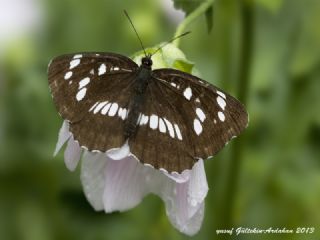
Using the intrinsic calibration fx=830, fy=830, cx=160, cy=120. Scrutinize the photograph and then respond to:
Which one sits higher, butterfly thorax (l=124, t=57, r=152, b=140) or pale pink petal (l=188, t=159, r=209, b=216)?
butterfly thorax (l=124, t=57, r=152, b=140)

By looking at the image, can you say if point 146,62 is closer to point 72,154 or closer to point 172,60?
point 172,60

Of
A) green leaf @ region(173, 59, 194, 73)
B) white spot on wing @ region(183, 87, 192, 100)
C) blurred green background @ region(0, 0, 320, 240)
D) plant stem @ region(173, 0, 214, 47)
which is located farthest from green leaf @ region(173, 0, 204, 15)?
blurred green background @ region(0, 0, 320, 240)

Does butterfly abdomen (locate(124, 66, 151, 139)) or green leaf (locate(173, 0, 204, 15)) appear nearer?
butterfly abdomen (locate(124, 66, 151, 139))

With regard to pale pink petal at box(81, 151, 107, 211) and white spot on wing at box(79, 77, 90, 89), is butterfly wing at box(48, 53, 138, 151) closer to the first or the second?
white spot on wing at box(79, 77, 90, 89)

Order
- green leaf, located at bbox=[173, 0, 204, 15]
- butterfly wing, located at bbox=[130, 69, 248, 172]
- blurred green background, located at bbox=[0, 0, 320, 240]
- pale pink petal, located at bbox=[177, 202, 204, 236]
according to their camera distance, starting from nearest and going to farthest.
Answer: butterfly wing, located at bbox=[130, 69, 248, 172], pale pink petal, located at bbox=[177, 202, 204, 236], green leaf, located at bbox=[173, 0, 204, 15], blurred green background, located at bbox=[0, 0, 320, 240]

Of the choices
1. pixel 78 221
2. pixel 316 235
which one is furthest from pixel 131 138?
pixel 78 221

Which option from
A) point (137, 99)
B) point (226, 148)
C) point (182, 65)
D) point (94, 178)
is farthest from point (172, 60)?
point (226, 148)

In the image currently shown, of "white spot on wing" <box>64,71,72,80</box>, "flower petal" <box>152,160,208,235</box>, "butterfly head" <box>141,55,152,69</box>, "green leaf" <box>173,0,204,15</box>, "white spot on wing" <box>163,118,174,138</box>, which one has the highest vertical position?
"green leaf" <box>173,0,204,15</box>

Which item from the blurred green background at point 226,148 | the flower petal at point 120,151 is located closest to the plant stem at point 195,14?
the flower petal at point 120,151
